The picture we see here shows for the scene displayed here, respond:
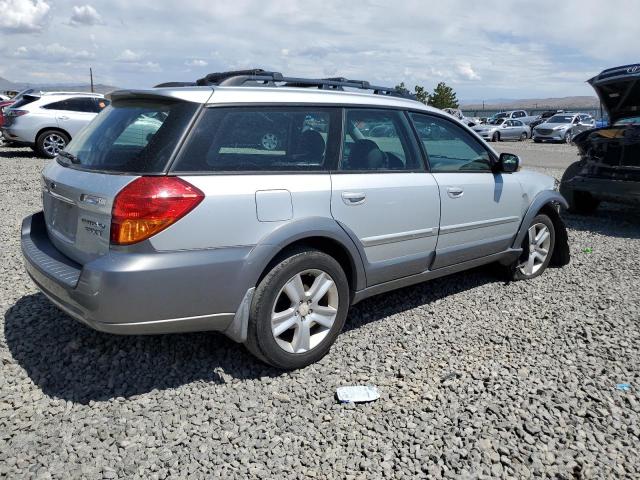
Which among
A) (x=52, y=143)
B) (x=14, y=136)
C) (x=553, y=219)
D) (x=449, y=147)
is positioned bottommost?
(x=52, y=143)

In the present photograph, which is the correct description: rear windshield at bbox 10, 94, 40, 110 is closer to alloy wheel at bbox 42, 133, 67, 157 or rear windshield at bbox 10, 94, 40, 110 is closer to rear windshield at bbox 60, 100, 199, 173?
alloy wheel at bbox 42, 133, 67, 157

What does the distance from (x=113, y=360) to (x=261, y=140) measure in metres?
1.68

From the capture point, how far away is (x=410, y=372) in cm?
348

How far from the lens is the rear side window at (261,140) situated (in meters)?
3.01

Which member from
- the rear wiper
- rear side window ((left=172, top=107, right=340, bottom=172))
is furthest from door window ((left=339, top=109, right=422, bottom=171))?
the rear wiper

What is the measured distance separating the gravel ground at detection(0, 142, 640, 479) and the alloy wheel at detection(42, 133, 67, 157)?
11.2 meters

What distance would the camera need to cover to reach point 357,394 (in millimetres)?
3197

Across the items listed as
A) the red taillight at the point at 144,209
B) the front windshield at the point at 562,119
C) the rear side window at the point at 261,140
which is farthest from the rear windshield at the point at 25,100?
the front windshield at the point at 562,119

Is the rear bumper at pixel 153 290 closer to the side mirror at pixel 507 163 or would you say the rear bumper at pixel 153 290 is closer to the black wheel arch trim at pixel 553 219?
the side mirror at pixel 507 163

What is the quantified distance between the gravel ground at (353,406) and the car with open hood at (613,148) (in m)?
3.52

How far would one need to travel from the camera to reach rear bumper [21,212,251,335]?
2768 millimetres

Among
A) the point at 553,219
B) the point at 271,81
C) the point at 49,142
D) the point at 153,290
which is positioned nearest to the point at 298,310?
the point at 153,290

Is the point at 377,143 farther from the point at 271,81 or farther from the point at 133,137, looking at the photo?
the point at 133,137

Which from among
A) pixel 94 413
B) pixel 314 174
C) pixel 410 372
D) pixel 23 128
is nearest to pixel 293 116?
pixel 314 174
